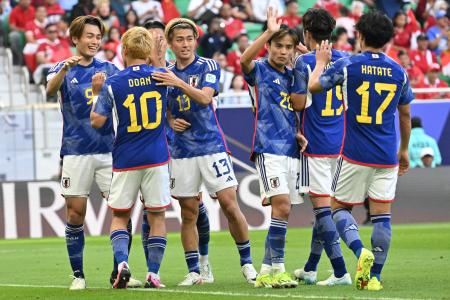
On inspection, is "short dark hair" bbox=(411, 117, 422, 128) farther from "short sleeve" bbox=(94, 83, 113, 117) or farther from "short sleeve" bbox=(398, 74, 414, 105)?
"short sleeve" bbox=(94, 83, 113, 117)

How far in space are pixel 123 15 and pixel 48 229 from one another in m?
7.91

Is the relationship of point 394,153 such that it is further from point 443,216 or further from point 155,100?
point 443,216

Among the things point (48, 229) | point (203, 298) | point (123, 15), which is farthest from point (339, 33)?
point (203, 298)

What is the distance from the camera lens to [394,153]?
391 inches

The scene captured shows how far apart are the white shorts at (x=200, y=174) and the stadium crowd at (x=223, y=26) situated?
1163 centimetres

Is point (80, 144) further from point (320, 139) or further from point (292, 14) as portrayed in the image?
point (292, 14)

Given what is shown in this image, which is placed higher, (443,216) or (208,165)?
(208,165)

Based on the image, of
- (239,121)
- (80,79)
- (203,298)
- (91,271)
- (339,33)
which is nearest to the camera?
(203,298)

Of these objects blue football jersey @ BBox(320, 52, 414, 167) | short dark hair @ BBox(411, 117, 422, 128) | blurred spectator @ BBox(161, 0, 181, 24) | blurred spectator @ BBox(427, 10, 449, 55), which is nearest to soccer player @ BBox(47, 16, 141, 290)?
blue football jersey @ BBox(320, 52, 414, 167)

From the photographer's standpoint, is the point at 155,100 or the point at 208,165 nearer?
the point at 155,100

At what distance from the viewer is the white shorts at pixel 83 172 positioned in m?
10.8

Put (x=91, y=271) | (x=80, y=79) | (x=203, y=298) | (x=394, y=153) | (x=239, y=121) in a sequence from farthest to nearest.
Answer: (x=239, y=121) → (x=91, y=271) → (x=80, y=79) → (x=394, y=153) → (x=203, y=298)

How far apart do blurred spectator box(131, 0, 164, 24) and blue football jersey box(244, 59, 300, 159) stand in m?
15.5

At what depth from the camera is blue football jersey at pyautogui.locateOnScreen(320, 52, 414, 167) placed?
972 centimetres
